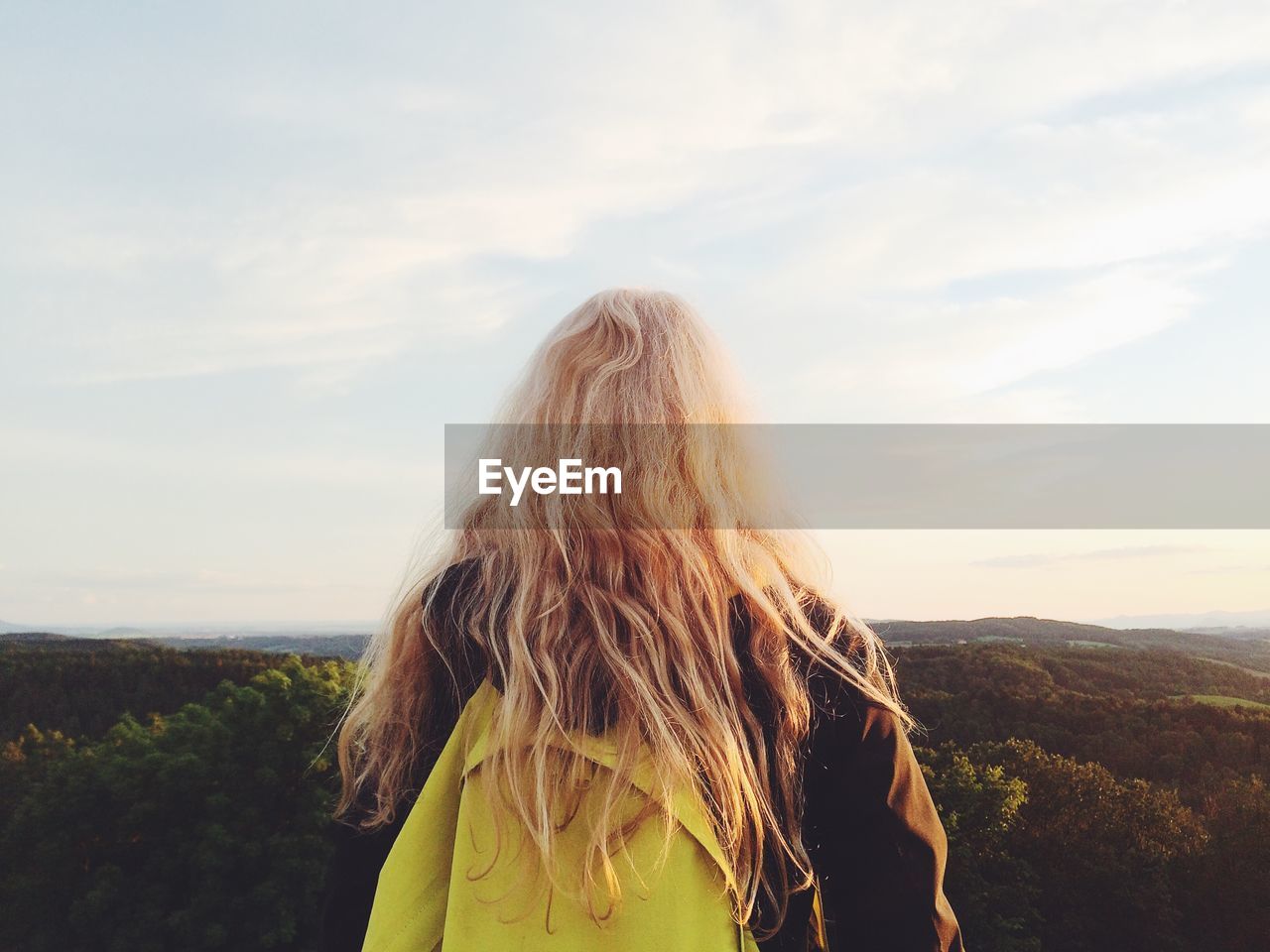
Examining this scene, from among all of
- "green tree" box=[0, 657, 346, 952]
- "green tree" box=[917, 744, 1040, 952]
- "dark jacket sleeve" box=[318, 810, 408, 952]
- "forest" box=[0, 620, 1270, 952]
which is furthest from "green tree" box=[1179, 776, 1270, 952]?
"green tree" box=[0, 657, 346, 952]

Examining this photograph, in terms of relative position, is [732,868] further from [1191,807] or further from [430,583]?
[1191,807]

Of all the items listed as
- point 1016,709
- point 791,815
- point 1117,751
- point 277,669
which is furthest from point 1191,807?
point 277,669

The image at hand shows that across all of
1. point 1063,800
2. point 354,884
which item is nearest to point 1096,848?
point 1063,800

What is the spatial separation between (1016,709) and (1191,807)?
2.97 meters

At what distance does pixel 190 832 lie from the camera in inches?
1014

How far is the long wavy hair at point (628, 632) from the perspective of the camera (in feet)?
5.96

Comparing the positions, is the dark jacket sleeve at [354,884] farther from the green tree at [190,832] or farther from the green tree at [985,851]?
the green tree at [190,832]

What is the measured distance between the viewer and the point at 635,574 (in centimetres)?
203

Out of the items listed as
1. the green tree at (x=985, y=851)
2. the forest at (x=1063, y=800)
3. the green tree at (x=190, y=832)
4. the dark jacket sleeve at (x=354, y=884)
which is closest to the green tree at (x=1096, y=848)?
the forest at (x=1063, y=800)

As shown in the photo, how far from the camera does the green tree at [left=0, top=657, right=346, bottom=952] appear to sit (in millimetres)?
24641

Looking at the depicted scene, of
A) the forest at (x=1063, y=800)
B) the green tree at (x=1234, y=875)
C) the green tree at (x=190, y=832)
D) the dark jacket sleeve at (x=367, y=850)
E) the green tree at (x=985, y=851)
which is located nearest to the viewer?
the dark jacket sleeve at (x=367, y=850)

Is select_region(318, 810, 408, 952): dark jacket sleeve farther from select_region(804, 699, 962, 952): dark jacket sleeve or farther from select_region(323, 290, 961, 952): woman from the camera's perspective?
select_region(804, 699, 962, 952): dark jacket sleeve

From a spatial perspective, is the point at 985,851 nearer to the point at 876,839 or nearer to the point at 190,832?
the point at 876,839

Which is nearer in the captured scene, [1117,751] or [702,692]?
[702,692]
